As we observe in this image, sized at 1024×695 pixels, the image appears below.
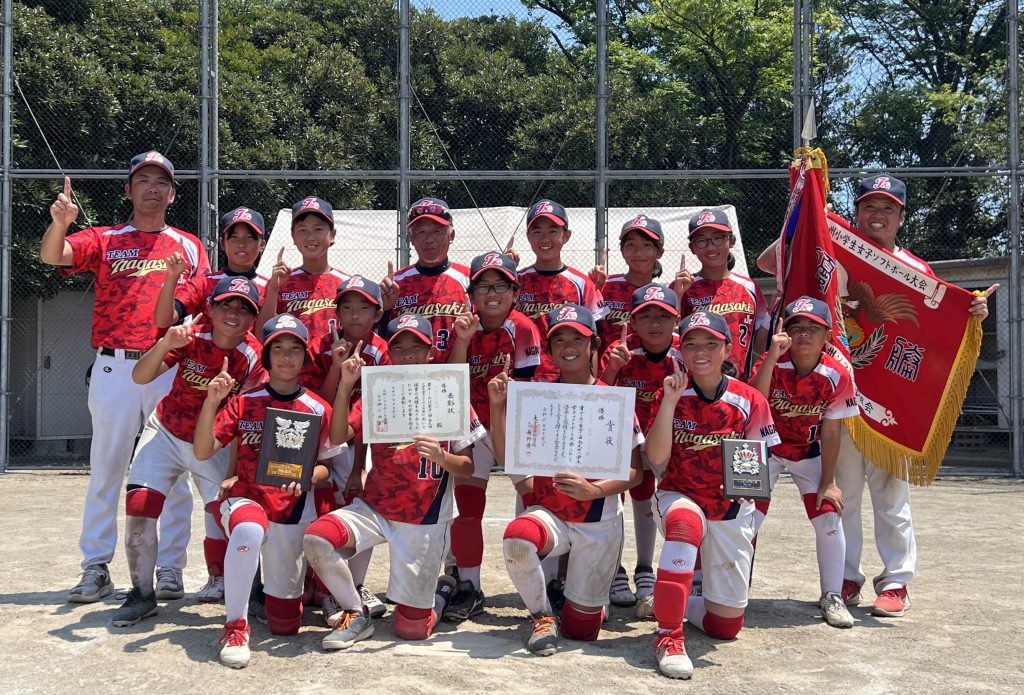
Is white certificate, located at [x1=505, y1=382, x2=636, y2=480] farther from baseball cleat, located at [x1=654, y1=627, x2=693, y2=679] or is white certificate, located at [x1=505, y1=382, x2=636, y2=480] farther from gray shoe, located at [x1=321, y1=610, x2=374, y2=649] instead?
gray shoe, located at [x1=321, y1=610, x2=374, y2=649]

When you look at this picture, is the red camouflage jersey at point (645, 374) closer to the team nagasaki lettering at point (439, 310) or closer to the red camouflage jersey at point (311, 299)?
the team nagasaki lettering at point (439, 310)

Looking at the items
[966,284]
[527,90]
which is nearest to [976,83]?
[966,284]

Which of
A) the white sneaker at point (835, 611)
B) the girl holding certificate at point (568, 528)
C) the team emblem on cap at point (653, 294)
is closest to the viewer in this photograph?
the girl holding certificate at point (568, 528)

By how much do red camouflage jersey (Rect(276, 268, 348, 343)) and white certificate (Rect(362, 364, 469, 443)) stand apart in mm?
757

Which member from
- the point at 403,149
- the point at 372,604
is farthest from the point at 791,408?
the point at 403,149

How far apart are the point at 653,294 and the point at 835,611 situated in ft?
6.29

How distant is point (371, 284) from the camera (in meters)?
5.22

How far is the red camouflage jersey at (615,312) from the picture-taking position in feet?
18.5

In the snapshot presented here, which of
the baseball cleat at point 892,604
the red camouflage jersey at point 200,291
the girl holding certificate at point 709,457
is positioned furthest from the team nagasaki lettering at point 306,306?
the baseball cleat at point 892,604

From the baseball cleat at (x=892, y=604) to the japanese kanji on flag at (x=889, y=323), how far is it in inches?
28.0

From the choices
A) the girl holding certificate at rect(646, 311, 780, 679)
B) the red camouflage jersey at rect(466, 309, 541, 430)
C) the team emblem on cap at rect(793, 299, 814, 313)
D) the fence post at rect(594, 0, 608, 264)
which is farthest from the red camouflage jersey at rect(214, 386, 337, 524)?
the fence post at rect(594, 0, 608, 264)

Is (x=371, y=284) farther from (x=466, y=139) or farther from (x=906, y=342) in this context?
(x=466, y=139)

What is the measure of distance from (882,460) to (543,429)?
2134mm

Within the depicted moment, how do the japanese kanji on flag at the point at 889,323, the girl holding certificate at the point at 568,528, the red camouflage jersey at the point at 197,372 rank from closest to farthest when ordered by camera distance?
the girl holding certificate at the point at 568,528 → the red camouflage jersey at the point at 197,372 → the japanese kanji on flag at the point at 889,323
